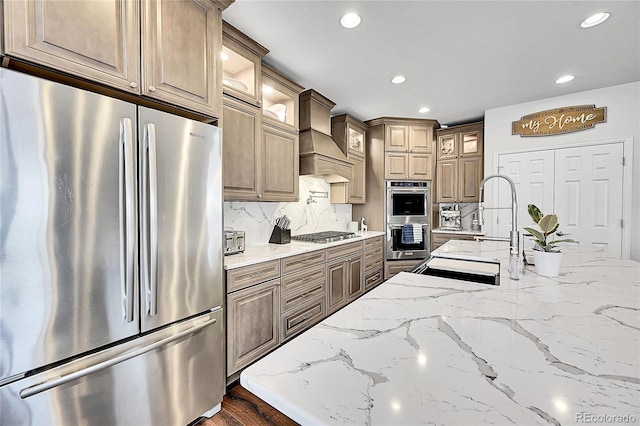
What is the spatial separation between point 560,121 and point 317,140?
313 cm

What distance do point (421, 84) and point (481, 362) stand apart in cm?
310

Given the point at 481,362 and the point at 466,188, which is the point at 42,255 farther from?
the point at 466,188

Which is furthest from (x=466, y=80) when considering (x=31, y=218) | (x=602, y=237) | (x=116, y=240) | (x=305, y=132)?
(x=31, y=218)

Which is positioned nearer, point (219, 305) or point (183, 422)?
point (183, 422)

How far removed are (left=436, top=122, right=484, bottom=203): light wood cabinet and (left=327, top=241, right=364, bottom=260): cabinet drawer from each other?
196 cm

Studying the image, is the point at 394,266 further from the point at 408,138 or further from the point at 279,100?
the point at 279,100

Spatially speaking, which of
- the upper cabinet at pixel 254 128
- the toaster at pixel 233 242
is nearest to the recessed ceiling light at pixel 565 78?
the upper cabinet at pixel 254 128

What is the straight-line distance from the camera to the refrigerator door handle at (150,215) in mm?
1300

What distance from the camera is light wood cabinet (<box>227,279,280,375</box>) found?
1.84 meters

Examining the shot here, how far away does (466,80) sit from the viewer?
2.95 m

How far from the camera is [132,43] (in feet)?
4.33

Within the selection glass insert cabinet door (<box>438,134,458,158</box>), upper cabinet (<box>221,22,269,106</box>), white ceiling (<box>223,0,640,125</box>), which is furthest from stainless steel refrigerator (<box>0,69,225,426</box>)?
glass insert cabinet door (<box>438,134,458,158</box>)

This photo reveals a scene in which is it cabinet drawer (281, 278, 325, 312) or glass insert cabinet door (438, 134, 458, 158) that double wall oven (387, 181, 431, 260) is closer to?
glass insert cabinet door (438, 134, 458, 158)

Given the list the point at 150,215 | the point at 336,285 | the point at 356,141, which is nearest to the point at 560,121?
the point at 356,141
